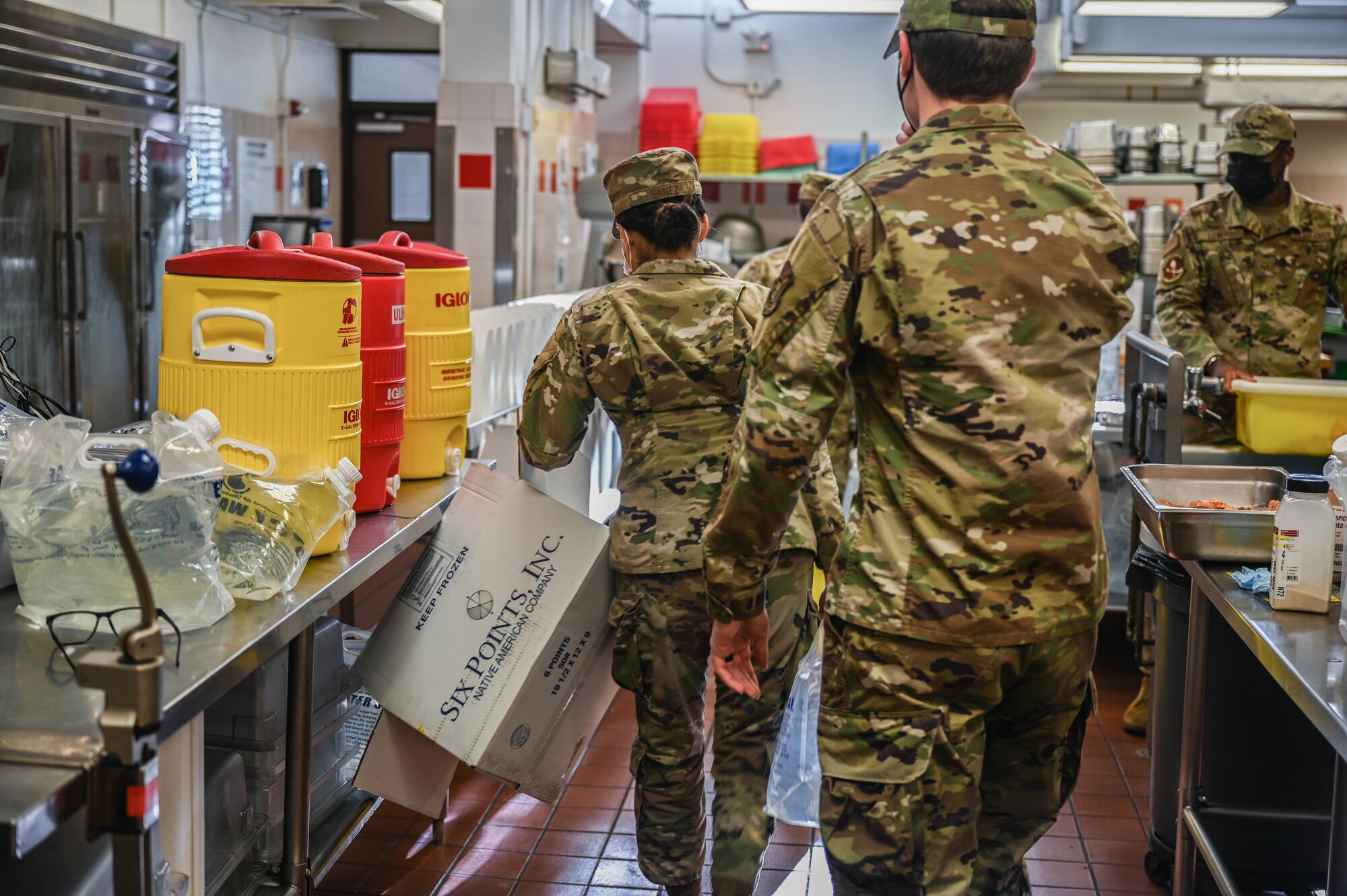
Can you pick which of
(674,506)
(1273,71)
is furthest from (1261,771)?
(1273,71)

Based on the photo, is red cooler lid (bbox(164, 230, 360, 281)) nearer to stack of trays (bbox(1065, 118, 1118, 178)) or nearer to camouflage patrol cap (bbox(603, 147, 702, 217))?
camouflage patrol cap (bbox(603, 147, 702, 217))

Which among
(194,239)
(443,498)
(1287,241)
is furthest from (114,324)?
(1287,241)

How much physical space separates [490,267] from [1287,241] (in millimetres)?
3983

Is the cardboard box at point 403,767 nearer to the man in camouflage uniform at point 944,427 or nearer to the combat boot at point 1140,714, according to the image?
the man in camouflage uniform at point 944,427

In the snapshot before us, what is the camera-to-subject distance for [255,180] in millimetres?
7809

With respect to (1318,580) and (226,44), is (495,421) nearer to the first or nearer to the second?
(1318,580)

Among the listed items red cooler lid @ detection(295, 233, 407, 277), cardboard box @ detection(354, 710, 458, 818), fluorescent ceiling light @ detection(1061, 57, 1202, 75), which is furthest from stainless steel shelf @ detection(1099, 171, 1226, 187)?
cardboard box @ detection(354, 710, 458, 818)

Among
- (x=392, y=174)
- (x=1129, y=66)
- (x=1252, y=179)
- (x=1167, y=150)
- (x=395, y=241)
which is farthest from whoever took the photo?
(x=392, y=174)

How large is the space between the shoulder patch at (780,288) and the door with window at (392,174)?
8138mm

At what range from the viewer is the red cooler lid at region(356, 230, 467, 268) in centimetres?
269

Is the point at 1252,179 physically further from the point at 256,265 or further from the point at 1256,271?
the point at 256,265

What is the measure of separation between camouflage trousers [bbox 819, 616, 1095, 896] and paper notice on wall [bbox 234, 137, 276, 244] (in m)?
6.57

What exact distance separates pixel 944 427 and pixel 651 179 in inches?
37.9

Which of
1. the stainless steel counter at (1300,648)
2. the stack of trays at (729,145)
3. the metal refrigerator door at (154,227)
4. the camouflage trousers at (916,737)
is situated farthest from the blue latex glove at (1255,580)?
the stack of trays at (729,145)
